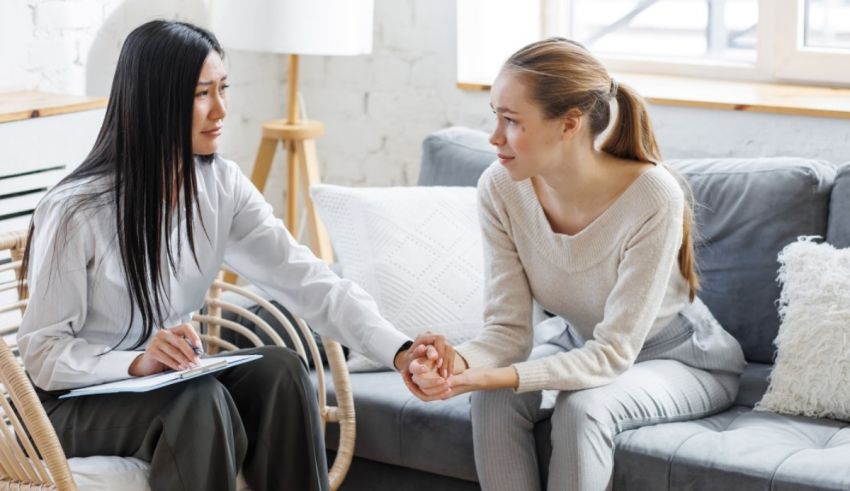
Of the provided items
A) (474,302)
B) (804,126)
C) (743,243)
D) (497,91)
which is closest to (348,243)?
(474,302)

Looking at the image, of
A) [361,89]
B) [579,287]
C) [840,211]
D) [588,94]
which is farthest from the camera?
[361,89]

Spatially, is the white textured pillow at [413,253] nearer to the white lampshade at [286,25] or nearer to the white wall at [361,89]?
the white lampshade at [286,25]

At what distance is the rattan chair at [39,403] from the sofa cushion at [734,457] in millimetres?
587

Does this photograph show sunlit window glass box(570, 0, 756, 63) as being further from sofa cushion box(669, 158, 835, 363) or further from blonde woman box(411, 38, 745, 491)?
blonde woman box(411, 38, 745, 491)

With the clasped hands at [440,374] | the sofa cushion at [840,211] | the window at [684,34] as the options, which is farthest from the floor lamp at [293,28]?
the sofa cushion at [840,211]

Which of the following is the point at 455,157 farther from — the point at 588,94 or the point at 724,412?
the point at 724,412

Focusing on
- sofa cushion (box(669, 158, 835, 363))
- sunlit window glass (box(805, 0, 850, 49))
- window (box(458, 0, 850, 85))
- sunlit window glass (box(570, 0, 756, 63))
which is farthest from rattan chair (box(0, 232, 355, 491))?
sunlit window glass (box(805, 0, 850, 49))

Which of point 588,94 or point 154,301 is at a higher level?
point 588,94

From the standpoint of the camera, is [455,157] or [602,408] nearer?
[602,408]

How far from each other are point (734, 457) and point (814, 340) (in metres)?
0.38

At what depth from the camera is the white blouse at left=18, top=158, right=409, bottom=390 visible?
1968 mm

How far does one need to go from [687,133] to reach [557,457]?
1289mm

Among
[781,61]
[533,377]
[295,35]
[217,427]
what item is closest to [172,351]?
[217,427]

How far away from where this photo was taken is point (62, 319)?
1.98 metres
